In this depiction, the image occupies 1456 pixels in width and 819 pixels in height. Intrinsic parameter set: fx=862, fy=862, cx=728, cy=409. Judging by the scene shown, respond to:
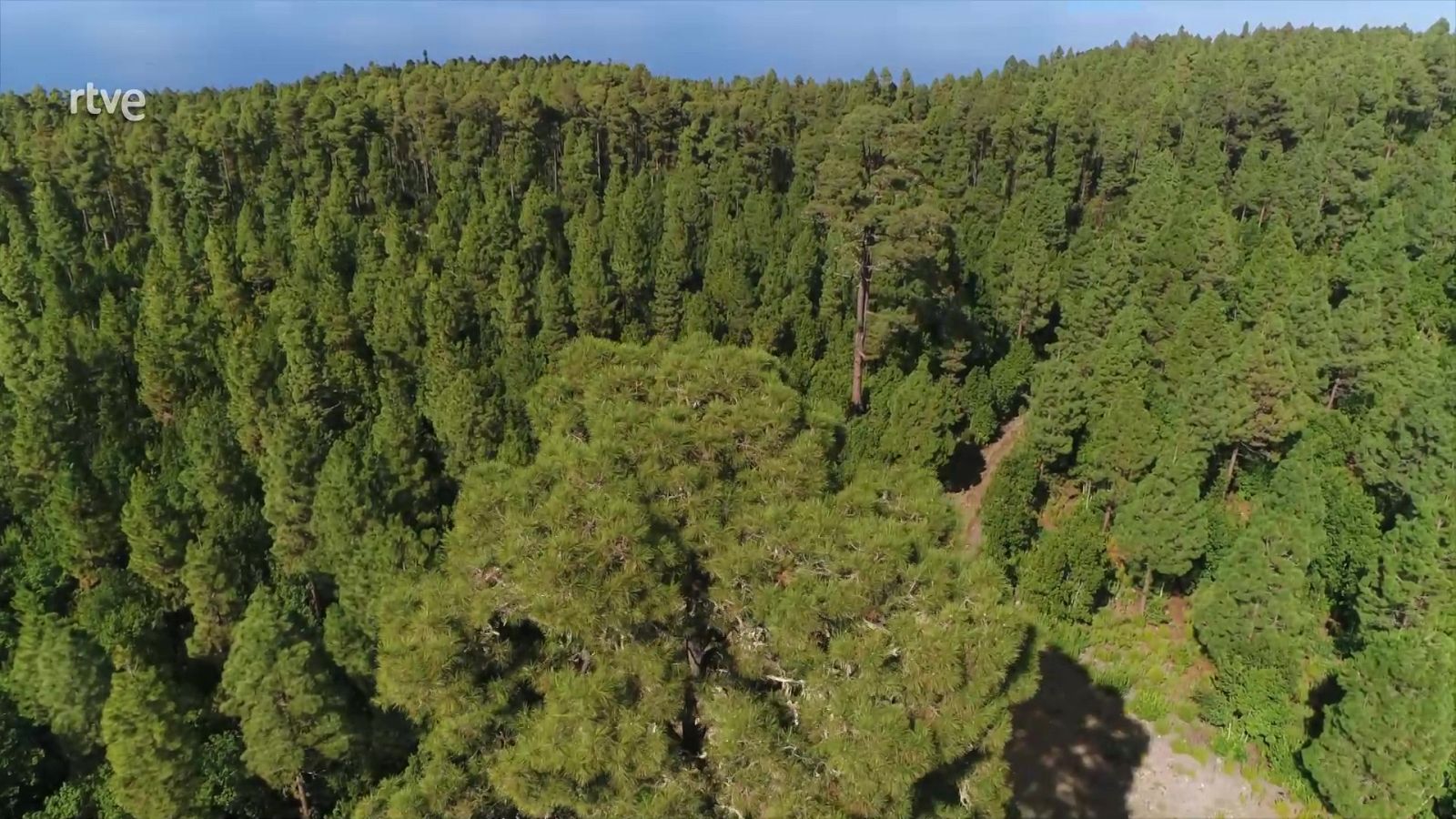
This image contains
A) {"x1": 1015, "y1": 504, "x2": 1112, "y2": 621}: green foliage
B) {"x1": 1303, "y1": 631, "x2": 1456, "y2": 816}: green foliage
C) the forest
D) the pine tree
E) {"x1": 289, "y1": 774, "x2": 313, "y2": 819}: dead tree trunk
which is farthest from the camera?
{"x1": 1015, "y1": 504, "x2": 1112, "y2": 621}: green foliage

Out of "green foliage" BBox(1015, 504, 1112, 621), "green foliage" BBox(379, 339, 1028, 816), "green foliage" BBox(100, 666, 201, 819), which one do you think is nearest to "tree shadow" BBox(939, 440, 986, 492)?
"green foliage" BBox(1015, 504, 1112, 621)

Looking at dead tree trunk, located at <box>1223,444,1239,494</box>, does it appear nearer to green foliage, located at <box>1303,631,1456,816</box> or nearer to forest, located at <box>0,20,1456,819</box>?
forest, located at <box>0,20,1456,819</box>

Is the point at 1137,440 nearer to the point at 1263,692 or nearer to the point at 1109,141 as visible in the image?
the point at 1263,692

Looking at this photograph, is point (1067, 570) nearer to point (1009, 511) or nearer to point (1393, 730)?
point (1009, 511)

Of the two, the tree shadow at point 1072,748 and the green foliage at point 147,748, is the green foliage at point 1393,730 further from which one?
the green foliage at point 147,748

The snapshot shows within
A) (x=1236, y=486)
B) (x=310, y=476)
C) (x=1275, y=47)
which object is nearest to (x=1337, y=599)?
(x=1236, y=486)

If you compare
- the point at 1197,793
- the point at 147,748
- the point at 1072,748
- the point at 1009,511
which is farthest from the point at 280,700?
the point at 1197,793

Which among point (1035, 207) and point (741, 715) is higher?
point (1035, 207)
